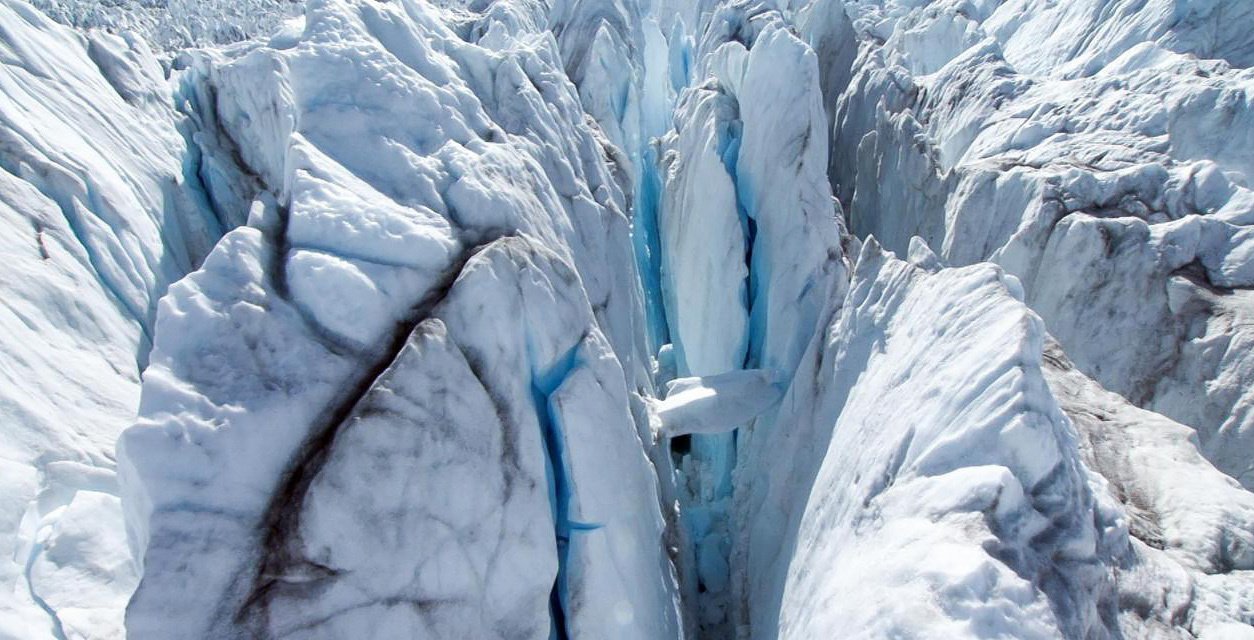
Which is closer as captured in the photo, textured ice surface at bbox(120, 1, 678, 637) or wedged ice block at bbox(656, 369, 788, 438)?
textured ice surface at bbox(120, 1, 678, 637)

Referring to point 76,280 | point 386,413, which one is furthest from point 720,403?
point 76,280

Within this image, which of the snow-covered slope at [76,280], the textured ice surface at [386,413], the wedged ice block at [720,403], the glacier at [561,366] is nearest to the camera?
the textured ice surface at [386,413]

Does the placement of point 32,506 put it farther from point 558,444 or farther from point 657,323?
point 657,323

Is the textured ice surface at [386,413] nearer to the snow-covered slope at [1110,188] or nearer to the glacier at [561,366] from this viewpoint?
the glacier at [561,366]

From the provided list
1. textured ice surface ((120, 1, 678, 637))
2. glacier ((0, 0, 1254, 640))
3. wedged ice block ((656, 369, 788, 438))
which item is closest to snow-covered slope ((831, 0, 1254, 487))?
glacier ((0, 0, 1254, 640))

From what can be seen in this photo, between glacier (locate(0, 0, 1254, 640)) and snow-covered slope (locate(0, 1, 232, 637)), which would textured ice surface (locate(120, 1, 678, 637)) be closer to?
glacier (locate(0, 0, 1254, 640))

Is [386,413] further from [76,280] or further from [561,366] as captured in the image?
[76,280]

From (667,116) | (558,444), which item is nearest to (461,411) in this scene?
(558,444)

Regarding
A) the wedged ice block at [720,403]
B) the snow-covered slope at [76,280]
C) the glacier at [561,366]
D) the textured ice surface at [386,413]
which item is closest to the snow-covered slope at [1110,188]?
the glacier at [561,366]
